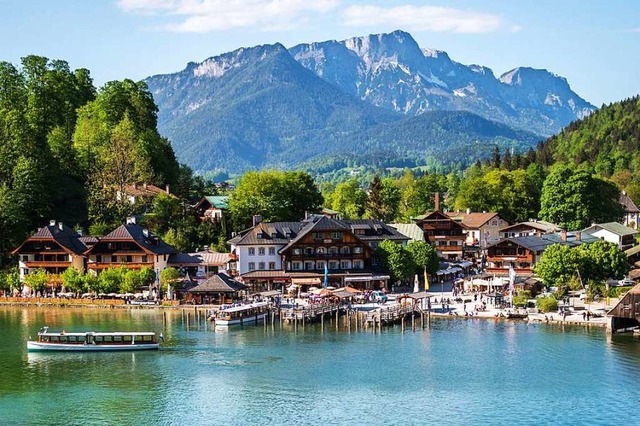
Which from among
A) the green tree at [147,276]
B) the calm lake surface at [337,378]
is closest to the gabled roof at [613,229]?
the calm lake surface at [337,378]

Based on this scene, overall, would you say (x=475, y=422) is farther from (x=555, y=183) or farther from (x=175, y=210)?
(x=555, y=183)

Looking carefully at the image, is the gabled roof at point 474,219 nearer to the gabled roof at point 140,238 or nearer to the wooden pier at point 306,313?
the gabled roof at point 140,238

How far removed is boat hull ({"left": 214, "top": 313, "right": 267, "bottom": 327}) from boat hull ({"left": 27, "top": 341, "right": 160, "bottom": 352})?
8443 mm

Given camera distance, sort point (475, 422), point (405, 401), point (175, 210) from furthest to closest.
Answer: point (175, 210) < point (405, 401) < point (475, 422)

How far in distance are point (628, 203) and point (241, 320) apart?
8232 cm

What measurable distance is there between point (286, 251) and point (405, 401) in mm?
39568

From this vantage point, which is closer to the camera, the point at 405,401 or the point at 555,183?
the point at 405,401

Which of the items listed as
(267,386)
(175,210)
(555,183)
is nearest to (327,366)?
(267,386)

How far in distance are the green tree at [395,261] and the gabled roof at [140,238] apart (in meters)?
18.8

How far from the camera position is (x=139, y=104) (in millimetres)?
119062

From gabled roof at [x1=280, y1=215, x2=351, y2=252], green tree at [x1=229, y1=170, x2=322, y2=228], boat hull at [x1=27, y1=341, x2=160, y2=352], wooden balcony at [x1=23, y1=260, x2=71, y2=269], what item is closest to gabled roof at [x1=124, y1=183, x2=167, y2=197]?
green tree at [x1=229, y1=170, x2=322, y2=228]

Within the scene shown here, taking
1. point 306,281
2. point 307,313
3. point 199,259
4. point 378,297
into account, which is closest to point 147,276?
point 199,259

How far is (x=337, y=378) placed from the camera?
5025 cm

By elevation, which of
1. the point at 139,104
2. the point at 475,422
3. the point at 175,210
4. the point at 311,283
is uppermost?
the point at 139,104
